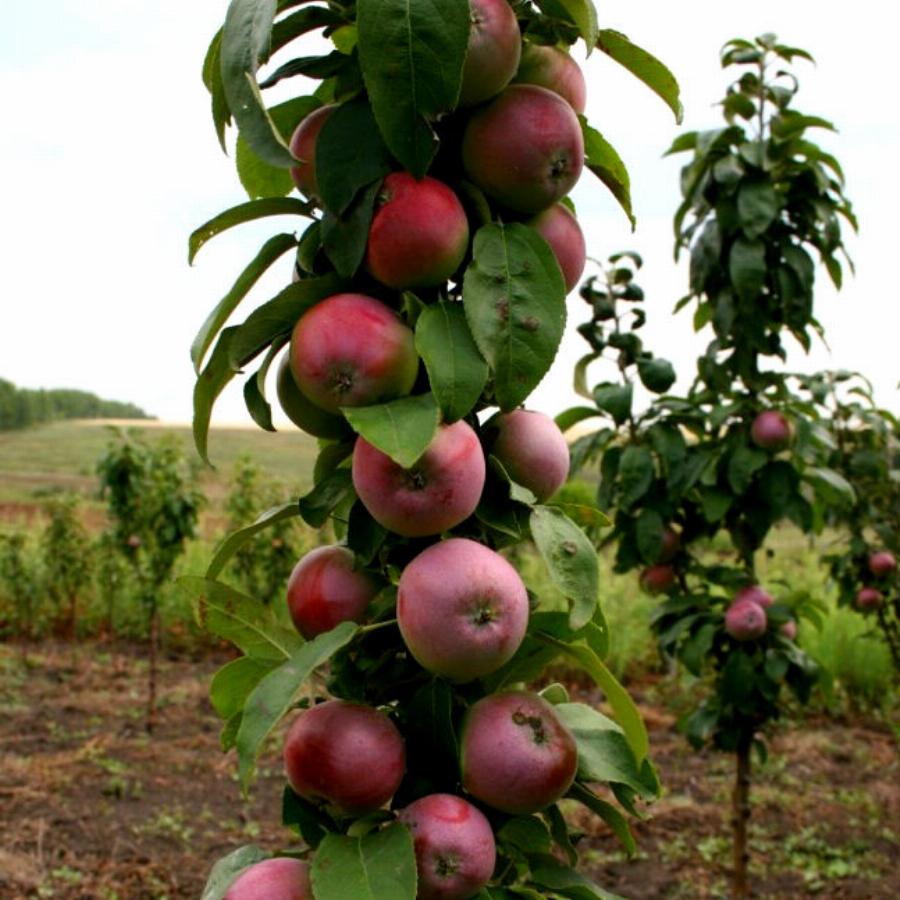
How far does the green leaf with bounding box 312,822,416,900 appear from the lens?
0.94 m

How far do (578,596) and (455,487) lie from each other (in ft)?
0.58

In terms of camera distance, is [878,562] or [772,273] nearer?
[772,273]

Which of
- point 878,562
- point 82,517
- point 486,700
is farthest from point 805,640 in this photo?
point 486,700

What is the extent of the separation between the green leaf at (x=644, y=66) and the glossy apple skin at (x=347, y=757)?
0.76 meters

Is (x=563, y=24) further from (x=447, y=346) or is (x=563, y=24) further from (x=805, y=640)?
(x=805, y=640)

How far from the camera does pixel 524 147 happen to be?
3.46 ft

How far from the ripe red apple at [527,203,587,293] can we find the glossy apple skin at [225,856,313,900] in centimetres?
65

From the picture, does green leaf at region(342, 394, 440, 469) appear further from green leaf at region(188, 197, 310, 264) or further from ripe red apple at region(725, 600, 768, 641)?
ripe red apple at region(725, 600, 768, 641)

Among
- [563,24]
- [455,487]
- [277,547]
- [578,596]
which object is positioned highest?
[563,24]

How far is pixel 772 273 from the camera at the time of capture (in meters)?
3.54

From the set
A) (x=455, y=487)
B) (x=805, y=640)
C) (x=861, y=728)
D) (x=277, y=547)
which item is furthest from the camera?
(x=277, y=547)

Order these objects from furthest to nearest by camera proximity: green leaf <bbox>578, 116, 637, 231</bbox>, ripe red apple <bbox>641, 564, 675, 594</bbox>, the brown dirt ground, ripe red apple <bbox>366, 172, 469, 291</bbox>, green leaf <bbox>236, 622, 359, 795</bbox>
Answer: the brown dirt ground → ripe red apple <bbox>641, 564, 675, 594</bbox> → green leaf <bbox>578, 116, 637, 231</bbox> → ripe red apple <bbox>366, 172, 469, 291</bbox> → green leaf <bbox>236, 622, 359, 795</bbox>

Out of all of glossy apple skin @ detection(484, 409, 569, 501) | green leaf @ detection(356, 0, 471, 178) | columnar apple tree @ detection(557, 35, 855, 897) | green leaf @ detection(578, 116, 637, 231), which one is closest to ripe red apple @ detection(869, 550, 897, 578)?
columnar apple tree @ detection(557, 35, 855, 897)

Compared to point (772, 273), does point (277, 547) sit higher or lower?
lower
